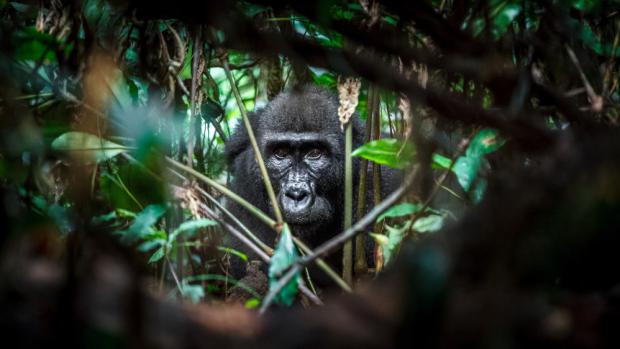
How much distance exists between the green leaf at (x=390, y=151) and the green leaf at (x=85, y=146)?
0.99m

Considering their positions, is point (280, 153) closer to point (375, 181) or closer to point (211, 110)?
point (211, 110)

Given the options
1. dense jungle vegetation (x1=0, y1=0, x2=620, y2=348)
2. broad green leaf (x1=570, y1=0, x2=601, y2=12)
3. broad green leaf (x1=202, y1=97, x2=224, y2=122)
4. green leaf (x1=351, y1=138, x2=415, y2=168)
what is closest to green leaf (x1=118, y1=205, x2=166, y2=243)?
dense jungle vegetation (x1=0, y1=0, x2=620, y2=348)

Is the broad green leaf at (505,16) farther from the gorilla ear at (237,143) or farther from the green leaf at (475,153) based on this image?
the gorilla ear at (237,143)

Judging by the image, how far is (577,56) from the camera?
75.9 inches

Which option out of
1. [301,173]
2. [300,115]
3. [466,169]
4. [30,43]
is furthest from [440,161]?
[300,115]

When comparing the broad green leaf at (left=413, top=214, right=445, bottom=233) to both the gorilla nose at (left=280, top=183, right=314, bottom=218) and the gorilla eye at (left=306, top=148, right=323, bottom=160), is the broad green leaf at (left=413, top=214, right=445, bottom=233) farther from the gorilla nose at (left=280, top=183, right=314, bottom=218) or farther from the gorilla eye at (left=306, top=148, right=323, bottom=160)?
the gorilla eye at (left=306, top=148, right=323, bottom=160)

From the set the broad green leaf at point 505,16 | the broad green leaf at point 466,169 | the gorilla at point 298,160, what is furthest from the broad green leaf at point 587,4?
the gorilla at point 298,160

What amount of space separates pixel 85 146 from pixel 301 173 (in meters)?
2.21

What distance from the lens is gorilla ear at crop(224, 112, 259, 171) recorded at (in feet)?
15.0

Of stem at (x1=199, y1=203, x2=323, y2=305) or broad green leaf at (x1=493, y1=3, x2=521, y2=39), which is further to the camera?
stem at (x1=199, y1=203, x2=323, y2=305)

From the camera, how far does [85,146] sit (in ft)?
7.17

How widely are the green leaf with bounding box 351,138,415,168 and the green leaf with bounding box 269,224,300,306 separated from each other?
43 centimetres

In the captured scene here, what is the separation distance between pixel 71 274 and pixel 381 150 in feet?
4.77

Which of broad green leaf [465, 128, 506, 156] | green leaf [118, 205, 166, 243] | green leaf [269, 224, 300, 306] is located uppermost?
broad green leaf [465, 128, 506, 156]
